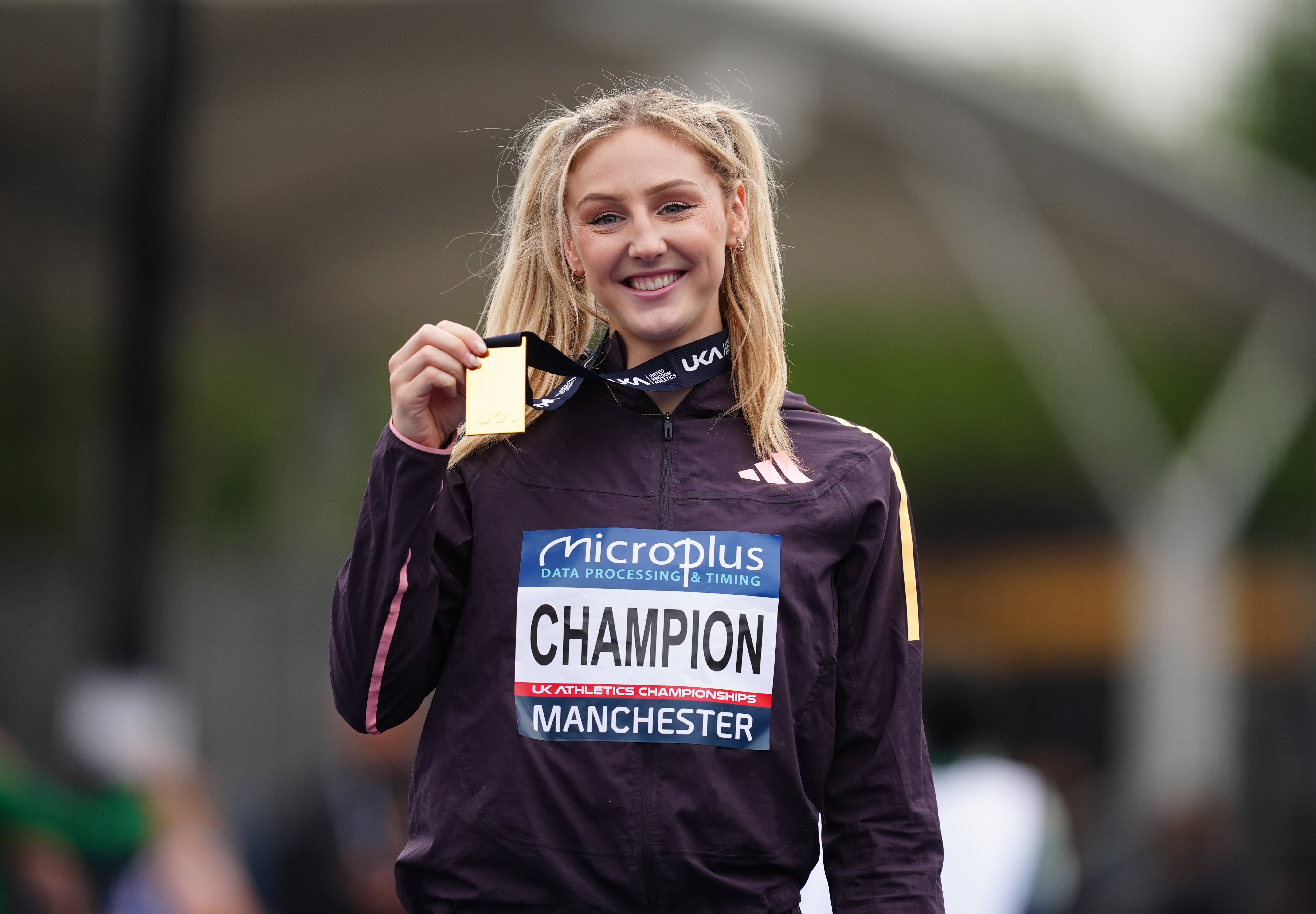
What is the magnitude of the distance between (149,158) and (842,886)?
6457mm

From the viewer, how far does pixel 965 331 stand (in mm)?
29703

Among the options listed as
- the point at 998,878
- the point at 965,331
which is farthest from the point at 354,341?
the point at 998,878

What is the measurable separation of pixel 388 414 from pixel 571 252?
22673 millimetres

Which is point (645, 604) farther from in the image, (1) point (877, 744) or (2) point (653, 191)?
(2) point (653, 191)

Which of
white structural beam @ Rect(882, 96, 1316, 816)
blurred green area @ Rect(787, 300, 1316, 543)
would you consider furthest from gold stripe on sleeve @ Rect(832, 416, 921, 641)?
blurred green area @ Rect(787, 300, 1316, 543)

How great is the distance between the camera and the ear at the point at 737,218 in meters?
2.69

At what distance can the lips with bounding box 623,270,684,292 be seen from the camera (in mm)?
2613

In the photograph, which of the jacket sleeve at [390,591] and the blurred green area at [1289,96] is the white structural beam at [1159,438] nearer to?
the jacket sleeve at [390,591]

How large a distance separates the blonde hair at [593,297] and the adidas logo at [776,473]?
0.08ft

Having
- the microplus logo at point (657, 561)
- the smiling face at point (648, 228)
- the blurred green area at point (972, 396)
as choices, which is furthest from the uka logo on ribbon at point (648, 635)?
the blurred green area at point (972, 396)

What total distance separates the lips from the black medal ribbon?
10 centimetres

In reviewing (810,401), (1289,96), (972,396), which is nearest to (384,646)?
(810,401)

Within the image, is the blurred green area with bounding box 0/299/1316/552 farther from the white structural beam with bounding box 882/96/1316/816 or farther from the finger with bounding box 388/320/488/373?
the finger with bounding box 388/320/488/373

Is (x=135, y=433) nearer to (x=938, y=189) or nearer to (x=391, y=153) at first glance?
(x=391, y=153)
